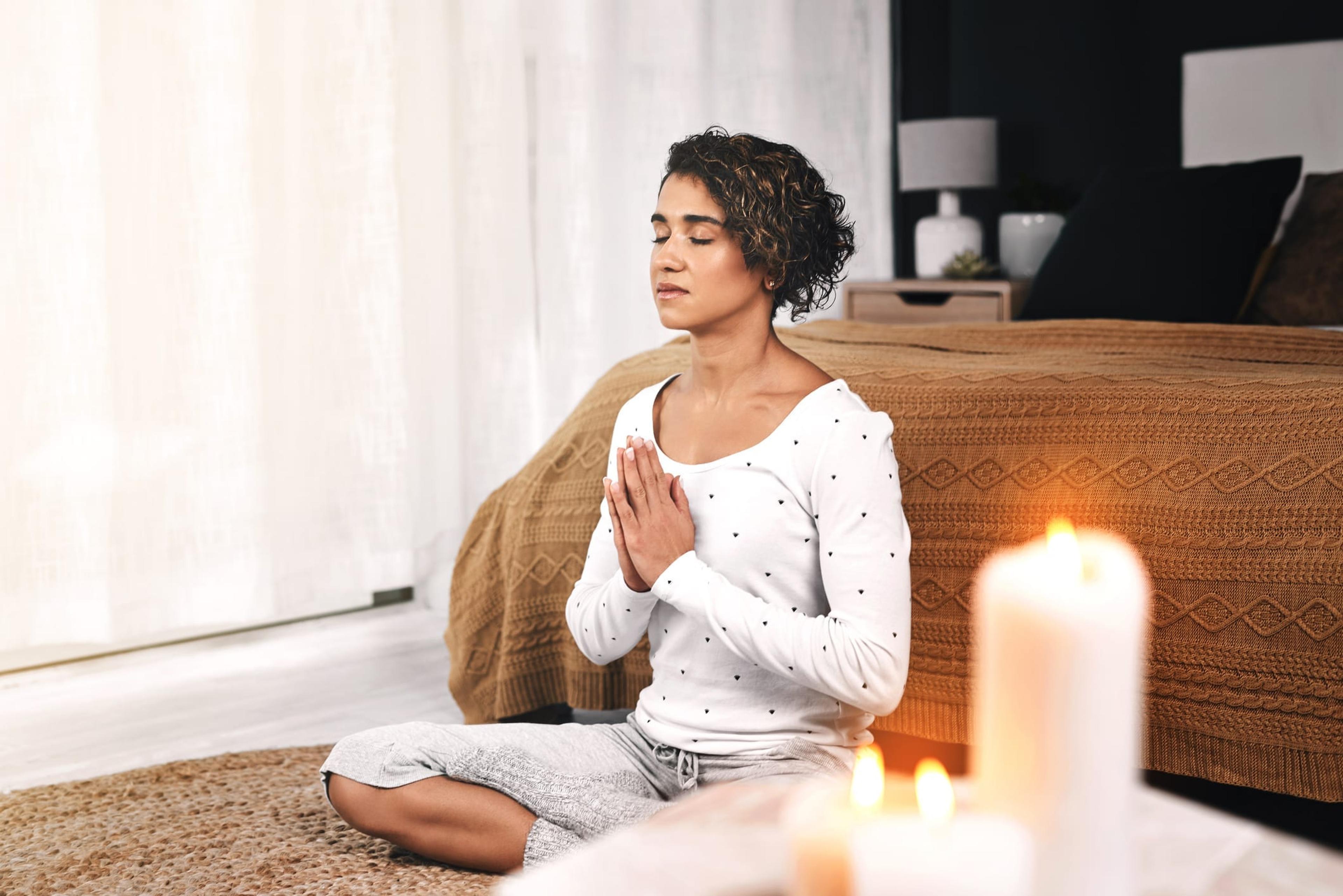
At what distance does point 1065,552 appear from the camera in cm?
36

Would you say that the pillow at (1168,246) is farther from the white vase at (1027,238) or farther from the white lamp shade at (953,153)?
the white lamp shade at (953,153)

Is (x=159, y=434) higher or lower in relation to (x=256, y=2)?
lower

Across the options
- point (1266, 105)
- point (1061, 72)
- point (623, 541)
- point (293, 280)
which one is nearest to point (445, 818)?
point (623, 541)

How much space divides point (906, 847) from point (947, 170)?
145 inches

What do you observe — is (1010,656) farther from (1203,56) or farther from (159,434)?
(1203,56)

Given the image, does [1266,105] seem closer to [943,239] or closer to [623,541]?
[943,239]

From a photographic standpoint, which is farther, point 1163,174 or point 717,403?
point 1163,174

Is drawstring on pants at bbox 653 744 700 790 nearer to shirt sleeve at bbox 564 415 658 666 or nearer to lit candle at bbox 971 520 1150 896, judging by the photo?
shirt sleeve at bbox 564 415 658 666

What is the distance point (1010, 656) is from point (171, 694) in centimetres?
239

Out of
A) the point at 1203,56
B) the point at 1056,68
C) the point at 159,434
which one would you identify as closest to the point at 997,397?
the point at 159,434

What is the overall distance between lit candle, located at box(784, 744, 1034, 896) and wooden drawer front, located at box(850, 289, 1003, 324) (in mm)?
3252

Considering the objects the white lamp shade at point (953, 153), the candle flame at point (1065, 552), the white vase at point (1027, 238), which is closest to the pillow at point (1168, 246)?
the white vase at point (1027, 238)

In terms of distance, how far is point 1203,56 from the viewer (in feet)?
11.4

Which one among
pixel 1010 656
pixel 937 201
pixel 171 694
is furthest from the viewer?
pixel 937 201
